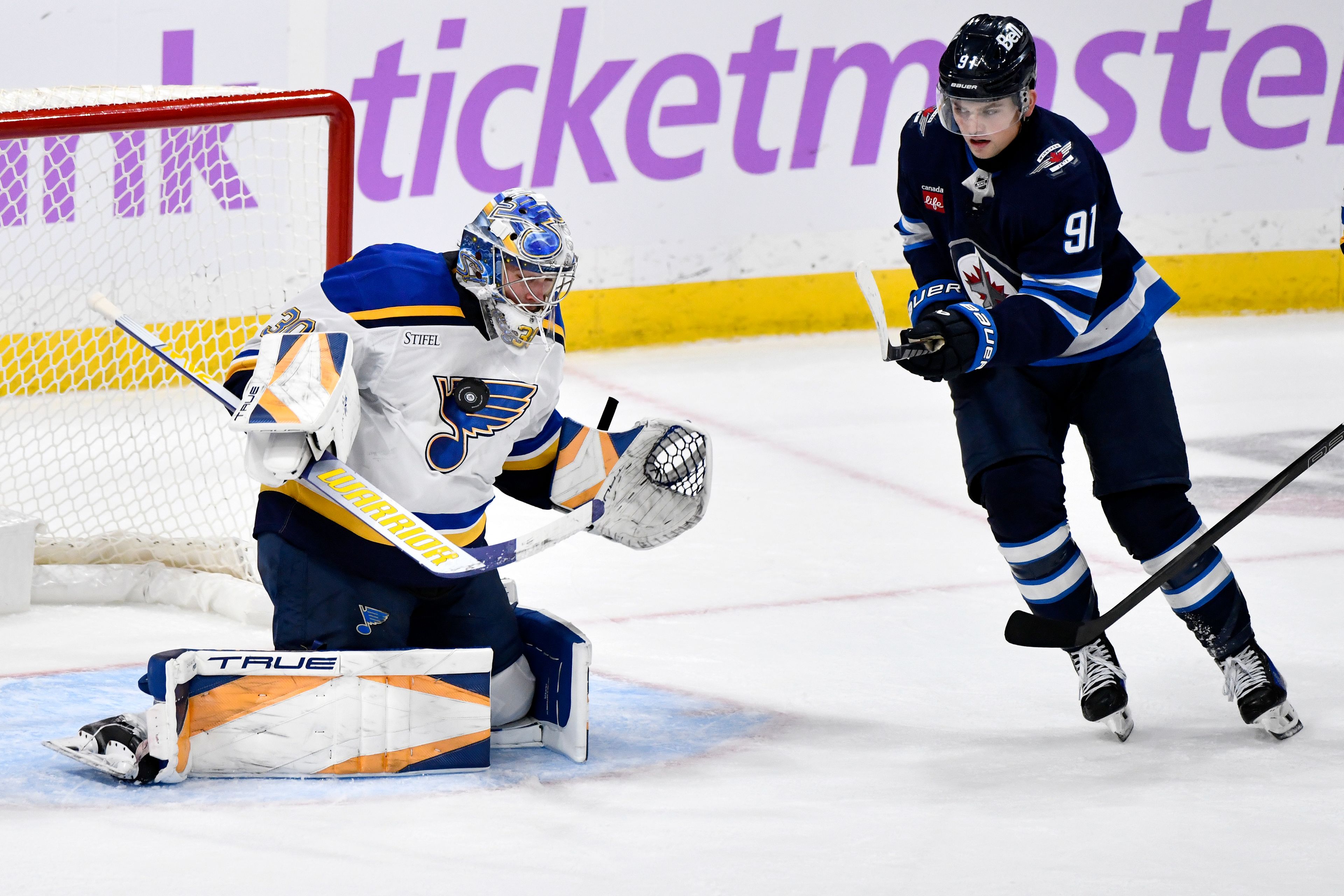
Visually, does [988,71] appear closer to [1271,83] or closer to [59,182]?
[59,182]

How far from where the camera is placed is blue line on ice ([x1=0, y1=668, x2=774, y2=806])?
2.38 metres

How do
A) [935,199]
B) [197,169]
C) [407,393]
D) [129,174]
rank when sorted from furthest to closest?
1. [197,169]
2. [129,174]
3. [935,199]
4. [407,393]

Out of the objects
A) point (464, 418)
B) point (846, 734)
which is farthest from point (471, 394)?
point (846, 734)

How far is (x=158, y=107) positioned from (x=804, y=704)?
1.66m

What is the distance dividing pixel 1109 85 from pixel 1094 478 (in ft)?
13.5

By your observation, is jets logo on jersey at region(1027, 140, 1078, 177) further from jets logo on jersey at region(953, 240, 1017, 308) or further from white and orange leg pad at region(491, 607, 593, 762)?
white and orange leg pad at region(491, 607, 593, 762)

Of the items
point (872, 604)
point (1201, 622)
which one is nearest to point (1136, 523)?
point (1201, 622)

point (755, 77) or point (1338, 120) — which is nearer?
point (755, 77)

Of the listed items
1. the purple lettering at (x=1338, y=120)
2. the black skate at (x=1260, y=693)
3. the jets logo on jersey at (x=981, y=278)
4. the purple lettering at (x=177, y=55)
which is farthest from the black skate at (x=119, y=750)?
the purple lettering at (x=1338, y=120)

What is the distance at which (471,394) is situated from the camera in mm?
2586

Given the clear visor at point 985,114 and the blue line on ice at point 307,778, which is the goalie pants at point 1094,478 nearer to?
the clear visor at point 985,114

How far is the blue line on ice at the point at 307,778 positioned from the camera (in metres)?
2.38

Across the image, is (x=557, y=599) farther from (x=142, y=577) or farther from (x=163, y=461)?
(x=163, y=461)

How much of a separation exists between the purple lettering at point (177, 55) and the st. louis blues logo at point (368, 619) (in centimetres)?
325
